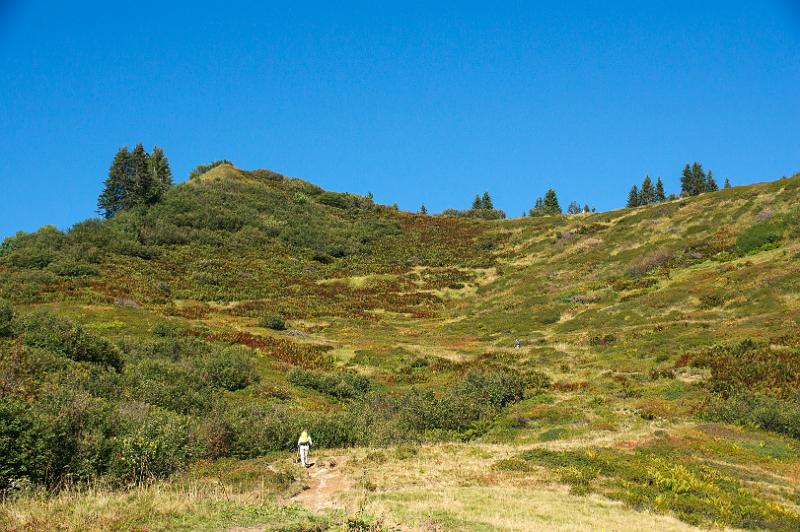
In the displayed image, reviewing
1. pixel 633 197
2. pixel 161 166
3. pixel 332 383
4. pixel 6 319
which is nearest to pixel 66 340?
pixel 6 319

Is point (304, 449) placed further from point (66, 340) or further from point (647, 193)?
point (647, 193)

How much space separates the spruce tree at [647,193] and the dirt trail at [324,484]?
125 metres

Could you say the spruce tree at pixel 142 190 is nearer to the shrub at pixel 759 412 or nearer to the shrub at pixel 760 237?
the shrub at pixel 760 237

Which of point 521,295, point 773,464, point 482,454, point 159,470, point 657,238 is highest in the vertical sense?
point 657,238

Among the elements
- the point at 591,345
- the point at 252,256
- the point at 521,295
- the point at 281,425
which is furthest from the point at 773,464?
the point at 252,256

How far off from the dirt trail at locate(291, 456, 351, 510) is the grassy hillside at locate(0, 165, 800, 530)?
0.39 feet

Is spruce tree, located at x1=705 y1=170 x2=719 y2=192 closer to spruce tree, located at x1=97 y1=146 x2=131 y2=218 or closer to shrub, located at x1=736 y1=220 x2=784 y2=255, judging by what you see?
shrub, located at x1=736 y1=220 x2=784 y2=255

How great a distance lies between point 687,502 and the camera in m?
14.0

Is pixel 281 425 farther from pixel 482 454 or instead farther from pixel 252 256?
pixel 252 256

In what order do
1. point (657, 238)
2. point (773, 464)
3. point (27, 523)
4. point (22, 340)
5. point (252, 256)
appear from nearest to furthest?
point (27, 523) → point (773, 464) → point (22, 340) → point (657, 238) → point (252, 256)

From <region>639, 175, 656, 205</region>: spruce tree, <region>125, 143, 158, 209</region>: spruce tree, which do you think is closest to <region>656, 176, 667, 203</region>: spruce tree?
<region>639, 175, 656, 205</region>: spruce tree

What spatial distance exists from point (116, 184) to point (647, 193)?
107m

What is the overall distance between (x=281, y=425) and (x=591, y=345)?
25.7 meters

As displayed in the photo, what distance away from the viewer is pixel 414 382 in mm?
34938
